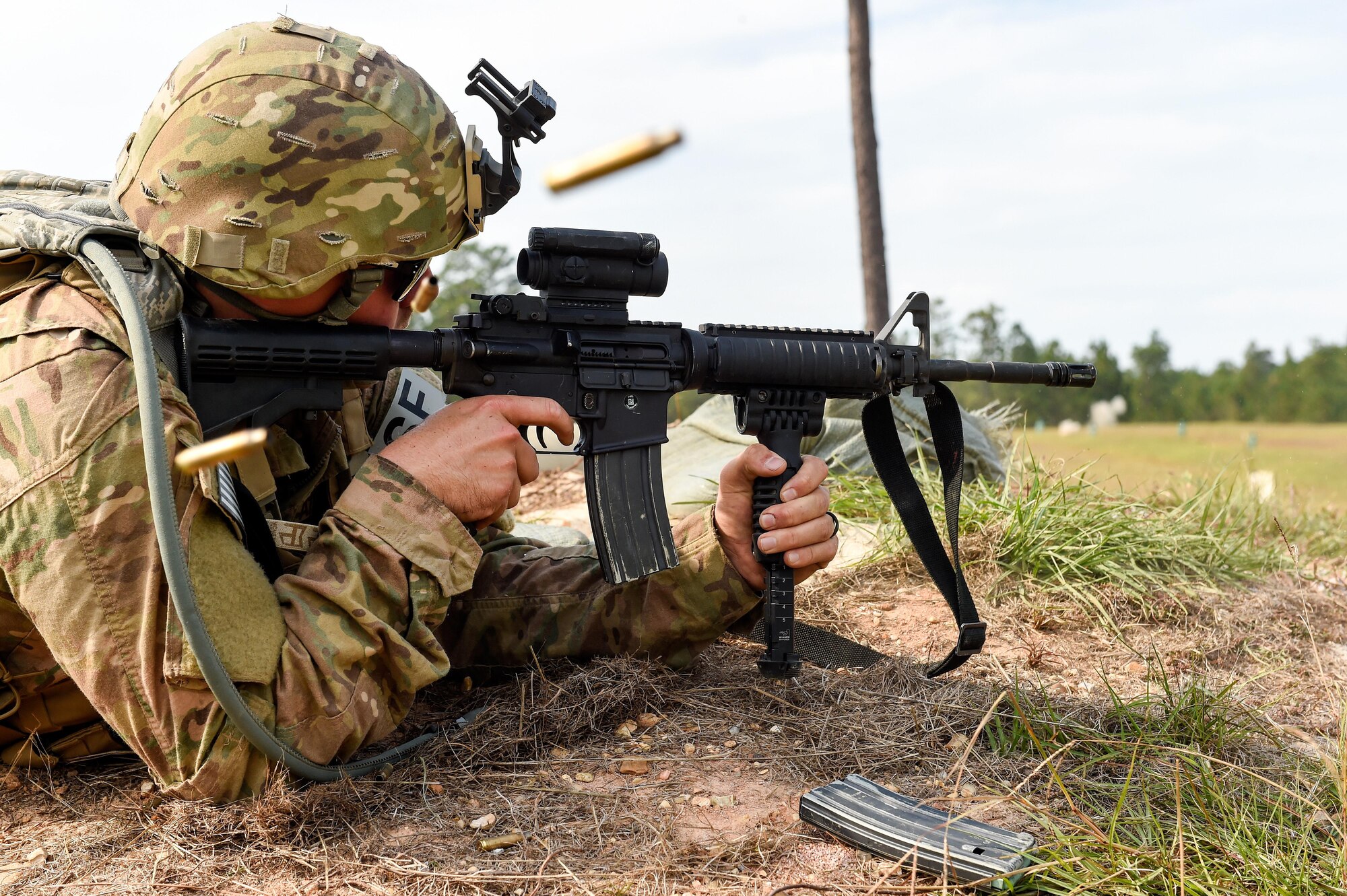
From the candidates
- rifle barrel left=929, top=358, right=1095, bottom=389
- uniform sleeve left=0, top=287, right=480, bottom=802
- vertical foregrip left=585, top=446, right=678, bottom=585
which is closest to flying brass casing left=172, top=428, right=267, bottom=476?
uniform sleeve left=0, top=287, right=480, bottom=802

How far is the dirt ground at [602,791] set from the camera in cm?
212

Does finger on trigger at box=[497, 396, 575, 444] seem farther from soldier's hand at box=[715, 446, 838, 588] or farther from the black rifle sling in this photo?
the black rifle sling

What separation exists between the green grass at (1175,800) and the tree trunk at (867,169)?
5979 millimetres

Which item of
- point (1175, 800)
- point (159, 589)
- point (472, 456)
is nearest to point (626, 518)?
point (472, 456)

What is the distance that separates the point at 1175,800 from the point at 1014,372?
4.99 ft

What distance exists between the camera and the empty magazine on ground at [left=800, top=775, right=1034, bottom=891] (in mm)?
2037

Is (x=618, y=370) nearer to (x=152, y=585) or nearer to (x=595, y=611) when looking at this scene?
(x=595, y=611)

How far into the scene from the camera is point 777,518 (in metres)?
2.96

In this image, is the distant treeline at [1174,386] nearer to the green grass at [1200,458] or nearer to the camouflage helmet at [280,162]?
the green grass at [1200,458]

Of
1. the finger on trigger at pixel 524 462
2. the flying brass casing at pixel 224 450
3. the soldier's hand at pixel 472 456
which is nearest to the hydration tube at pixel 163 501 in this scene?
the flying brass casing at pixel 224 450

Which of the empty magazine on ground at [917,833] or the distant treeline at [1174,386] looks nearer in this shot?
the empty magazine on ground at [917,833]

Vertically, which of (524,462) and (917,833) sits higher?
(524,462)

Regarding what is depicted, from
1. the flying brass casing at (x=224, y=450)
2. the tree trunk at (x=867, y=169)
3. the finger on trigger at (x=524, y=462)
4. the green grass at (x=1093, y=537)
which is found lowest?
the green grass at (x=1093, y=537)

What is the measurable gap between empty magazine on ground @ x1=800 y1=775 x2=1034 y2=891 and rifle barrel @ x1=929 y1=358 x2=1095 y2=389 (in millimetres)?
1467
